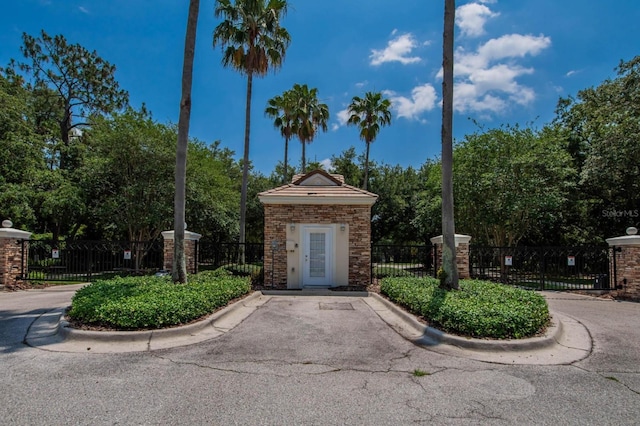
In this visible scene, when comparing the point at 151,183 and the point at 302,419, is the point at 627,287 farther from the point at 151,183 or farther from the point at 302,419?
the point at 151,183

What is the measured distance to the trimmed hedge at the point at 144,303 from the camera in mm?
5984

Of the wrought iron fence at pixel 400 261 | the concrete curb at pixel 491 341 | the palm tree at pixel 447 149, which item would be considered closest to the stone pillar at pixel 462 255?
the wrought iron fence at pixel 400 261

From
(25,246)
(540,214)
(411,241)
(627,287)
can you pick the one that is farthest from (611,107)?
(25,246)

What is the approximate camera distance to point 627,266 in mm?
10773

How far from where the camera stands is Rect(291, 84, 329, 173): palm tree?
25062 mm

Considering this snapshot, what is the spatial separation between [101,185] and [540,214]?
20.9 m

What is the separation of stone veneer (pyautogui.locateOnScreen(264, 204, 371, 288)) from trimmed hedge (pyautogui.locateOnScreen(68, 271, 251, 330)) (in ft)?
12.4

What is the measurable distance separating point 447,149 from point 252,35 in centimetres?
1237

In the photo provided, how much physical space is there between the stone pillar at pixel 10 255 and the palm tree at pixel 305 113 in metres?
16.7

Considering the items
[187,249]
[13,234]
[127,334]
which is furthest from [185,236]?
[127,334]

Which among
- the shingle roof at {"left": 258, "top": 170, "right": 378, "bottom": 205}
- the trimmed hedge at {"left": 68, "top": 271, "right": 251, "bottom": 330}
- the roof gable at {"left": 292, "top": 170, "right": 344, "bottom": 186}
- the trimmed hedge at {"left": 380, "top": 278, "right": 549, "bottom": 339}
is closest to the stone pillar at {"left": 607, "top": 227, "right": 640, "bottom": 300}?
the trimmed hedge at {"left": 380, "top": 278, "right": 549, "bottom": 339}

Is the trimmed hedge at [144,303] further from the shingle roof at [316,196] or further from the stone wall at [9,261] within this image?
the stone wall at [9,261]

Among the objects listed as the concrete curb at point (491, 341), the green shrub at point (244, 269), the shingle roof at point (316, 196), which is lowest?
the concrete curb at point (491, 341)

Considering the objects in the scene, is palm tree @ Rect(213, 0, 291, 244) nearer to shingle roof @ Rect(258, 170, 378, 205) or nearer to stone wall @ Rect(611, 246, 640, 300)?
shingle roof @ Rect(258, 170, 378, 205)
